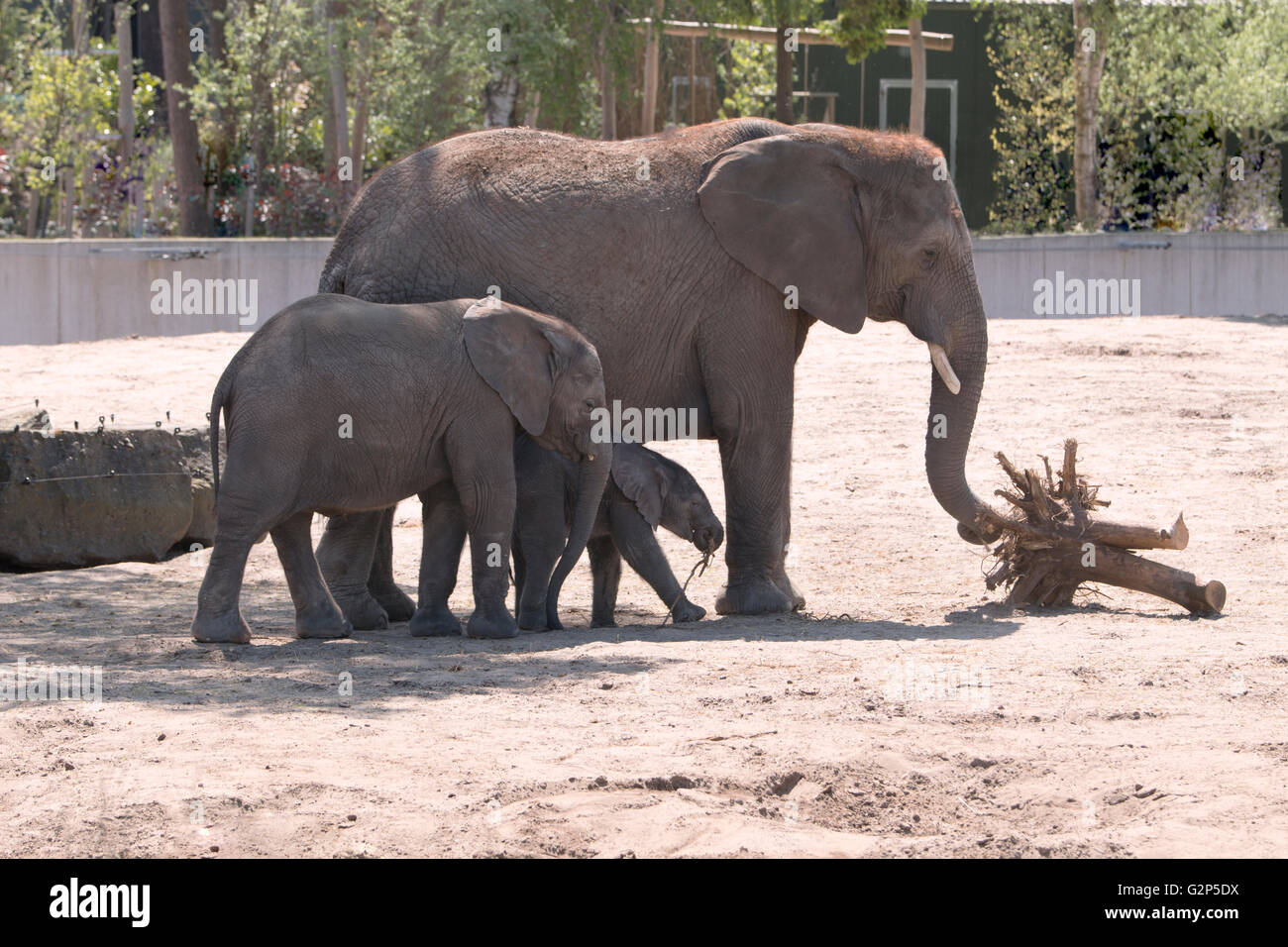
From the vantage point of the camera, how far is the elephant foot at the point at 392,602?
32.3 feet

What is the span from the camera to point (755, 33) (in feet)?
84.4

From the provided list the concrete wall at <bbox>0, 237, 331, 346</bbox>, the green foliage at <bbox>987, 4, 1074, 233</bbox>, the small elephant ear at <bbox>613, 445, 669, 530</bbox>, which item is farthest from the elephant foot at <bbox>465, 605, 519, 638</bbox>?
the green foliage at <bbox>987, 4, 1074, 233</bbox>

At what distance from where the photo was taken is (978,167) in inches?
1181

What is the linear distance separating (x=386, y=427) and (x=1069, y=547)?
3.64 metres

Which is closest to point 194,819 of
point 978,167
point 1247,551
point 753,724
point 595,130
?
point 753,724

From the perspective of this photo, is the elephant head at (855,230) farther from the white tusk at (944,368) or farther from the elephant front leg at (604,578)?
the elephant front leg at (604,578)

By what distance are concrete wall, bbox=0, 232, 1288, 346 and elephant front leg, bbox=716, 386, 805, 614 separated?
1123 cm

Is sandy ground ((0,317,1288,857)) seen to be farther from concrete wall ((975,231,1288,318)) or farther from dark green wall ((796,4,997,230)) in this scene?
dark green wall ((796,4,997,230))

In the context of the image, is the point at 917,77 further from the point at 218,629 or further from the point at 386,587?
the point at 218,629

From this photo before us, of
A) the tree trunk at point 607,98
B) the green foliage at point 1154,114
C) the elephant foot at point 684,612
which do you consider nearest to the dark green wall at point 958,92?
the green foliage at point 1154,114

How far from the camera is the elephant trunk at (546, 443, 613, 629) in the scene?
910 centimetres

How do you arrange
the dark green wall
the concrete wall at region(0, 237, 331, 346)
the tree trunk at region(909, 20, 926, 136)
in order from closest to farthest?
the concrete wall at region(0, 237, 331, 346)
the tree trunk at region(909, 20, 926, 136)
the dark green wall

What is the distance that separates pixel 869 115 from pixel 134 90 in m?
12.7

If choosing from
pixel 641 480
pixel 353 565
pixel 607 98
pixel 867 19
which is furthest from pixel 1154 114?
pixel 353 565
